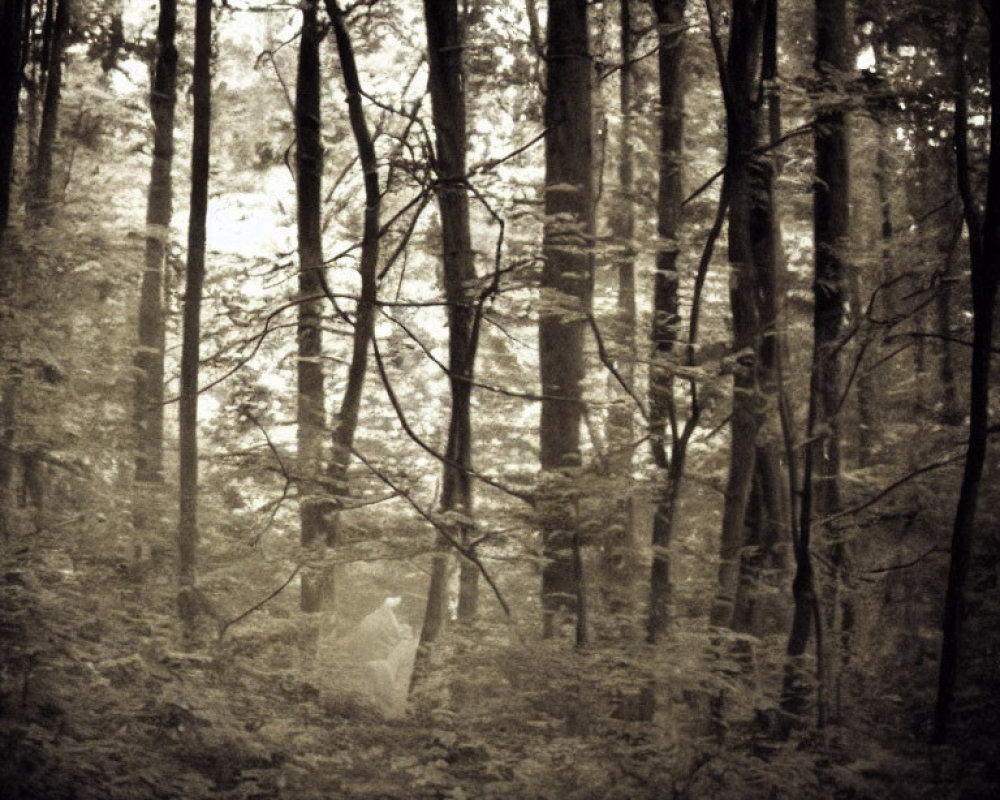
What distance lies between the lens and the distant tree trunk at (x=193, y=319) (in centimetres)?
886

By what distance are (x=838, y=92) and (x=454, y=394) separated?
4274 mm

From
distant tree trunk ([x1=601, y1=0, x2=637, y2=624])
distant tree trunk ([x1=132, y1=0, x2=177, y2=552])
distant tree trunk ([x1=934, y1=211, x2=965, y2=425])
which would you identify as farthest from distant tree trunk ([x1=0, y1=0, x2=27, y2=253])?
distant tree trunk ([x1=934, y1=211, x2=965, y2=425])

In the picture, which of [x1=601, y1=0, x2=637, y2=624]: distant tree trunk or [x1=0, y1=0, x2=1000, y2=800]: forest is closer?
[x1=0, y1=0, x2=1000, y2=800]: forest

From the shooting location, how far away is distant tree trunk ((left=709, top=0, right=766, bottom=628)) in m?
6.47

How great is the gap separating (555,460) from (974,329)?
3.58 metres

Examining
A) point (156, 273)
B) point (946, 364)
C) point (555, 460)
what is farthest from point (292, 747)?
point (946, 364)

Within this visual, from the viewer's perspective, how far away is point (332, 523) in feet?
26.4

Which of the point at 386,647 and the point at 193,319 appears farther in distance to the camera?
the point at 386,647

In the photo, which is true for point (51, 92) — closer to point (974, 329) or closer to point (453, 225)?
point (453, 225)

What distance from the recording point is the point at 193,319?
8.98 m

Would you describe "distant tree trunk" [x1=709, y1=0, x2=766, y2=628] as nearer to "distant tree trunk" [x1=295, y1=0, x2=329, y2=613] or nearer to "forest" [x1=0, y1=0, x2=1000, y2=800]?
"forest" [x1=0, y1=0, x2=1000, y2=800]

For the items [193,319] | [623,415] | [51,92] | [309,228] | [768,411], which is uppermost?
[51,92]

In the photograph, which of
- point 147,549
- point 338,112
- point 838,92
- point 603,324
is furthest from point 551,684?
point 338,112

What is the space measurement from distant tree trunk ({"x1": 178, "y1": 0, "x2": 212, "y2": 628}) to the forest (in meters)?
0.04
